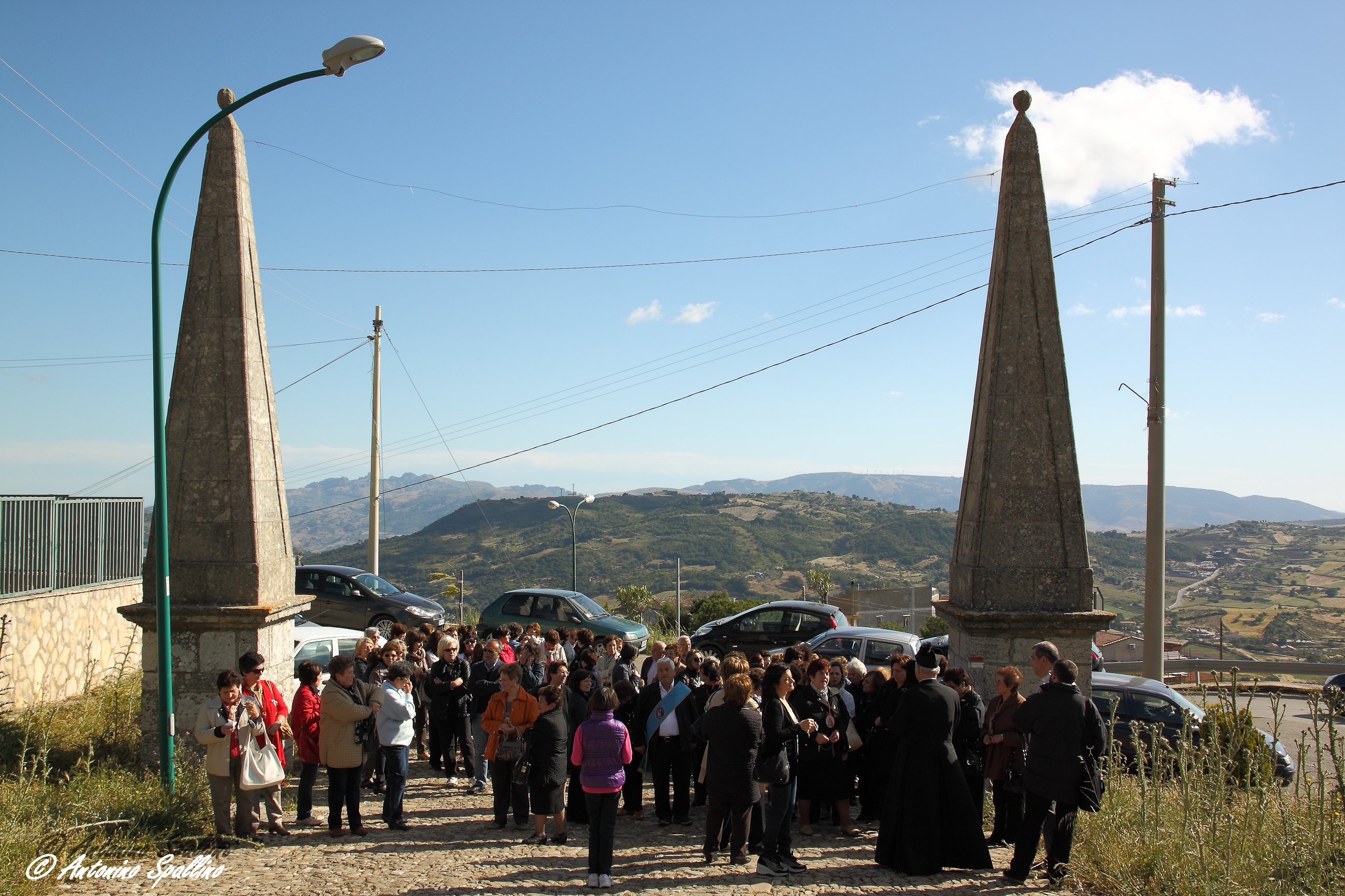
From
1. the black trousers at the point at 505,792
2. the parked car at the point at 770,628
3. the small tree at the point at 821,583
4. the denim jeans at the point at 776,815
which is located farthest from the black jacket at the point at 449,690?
the small tree at the point at 821,583

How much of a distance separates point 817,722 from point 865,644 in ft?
23.9

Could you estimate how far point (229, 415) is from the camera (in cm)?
852

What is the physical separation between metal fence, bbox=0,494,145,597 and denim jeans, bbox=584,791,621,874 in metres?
9.45

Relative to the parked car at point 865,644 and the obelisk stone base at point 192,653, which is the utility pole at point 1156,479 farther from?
the obelisk stone base at point 192,653

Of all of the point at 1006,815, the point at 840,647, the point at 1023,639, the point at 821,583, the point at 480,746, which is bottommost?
the point at 821,583

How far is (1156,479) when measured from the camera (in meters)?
13.1

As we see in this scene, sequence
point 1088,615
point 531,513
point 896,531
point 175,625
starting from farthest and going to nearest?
point 531,513, point 896,531, point 175,625, point 1088,615

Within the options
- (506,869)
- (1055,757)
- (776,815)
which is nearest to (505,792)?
(506,869)

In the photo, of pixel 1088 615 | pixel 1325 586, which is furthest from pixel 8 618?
pixel 1325 586

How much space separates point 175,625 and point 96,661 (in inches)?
235

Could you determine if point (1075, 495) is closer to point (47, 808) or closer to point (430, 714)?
point (430, 714)

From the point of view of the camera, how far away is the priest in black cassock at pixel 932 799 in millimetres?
6125

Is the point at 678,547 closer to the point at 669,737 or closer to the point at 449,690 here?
the point at 449,690

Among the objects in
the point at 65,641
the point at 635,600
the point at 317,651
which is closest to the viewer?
the point at 65,641
